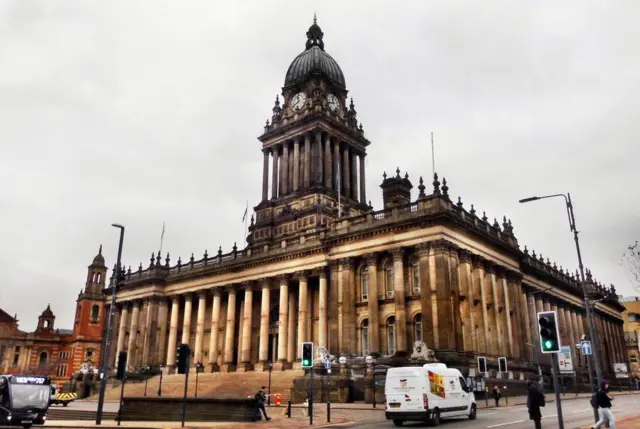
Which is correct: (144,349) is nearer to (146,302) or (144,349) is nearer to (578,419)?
(146,302)

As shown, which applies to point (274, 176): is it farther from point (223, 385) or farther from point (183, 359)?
point (183, 359)

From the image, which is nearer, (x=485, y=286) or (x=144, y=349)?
(x=485, y=286)

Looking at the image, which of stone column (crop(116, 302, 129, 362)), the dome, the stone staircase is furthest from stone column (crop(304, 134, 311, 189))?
stone column (crop(116, 302, 129, 362))

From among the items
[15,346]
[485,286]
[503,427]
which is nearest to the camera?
[503,427]

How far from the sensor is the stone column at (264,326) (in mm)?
57781

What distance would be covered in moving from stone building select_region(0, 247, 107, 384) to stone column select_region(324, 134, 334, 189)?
5144 cm

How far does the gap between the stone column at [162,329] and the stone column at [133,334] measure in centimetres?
387

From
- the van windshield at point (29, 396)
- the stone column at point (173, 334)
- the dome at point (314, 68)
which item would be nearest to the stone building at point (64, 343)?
the stone column at point (173, 334)

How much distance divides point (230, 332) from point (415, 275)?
24332 millimetres

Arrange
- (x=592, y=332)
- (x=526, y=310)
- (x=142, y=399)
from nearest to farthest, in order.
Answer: (x=592, y=332) → (x=142, y=399) → (x=526, y=310)

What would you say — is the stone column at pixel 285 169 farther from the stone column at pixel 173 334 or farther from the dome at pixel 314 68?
the stone column at pixel 173 334

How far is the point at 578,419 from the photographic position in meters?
25.4

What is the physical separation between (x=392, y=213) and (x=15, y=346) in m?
85.5

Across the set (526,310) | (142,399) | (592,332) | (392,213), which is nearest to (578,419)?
(592,332)
